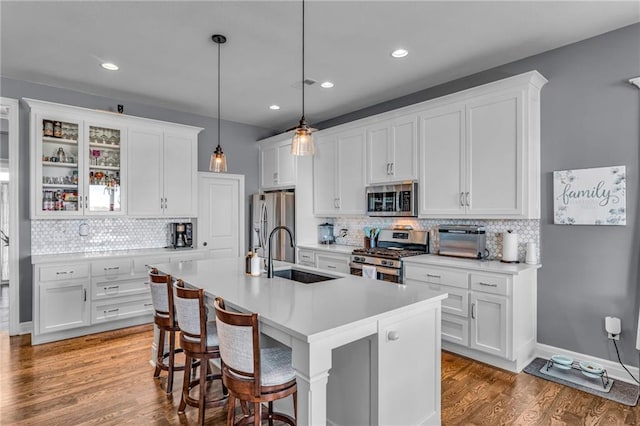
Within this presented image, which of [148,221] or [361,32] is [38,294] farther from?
[361,32]

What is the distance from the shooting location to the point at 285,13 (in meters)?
2.70

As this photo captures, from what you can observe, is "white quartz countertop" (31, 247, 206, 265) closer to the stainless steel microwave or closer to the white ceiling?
the white ceiling

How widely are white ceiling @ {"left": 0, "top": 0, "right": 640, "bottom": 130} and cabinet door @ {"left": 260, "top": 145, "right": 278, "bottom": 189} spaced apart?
1524 millimetres

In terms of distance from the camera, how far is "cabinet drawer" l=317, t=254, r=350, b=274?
14.9 ft

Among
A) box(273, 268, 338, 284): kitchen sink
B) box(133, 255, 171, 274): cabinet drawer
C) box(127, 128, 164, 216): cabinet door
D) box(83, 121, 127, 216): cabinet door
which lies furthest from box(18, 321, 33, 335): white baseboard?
box(273, 268, 338, 284): kitchen sink

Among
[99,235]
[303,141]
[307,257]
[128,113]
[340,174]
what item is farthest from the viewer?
[307,257]

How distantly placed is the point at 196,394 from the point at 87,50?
10.6ft

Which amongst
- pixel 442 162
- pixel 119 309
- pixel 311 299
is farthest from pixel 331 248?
pixel 311 299

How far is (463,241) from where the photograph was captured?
12.3 ft

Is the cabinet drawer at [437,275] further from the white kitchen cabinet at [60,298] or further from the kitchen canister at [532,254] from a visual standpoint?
the white kitchen cabinet at [60,298]

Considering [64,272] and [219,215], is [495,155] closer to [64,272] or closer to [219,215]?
[219,215]

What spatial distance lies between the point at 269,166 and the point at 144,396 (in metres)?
3.92

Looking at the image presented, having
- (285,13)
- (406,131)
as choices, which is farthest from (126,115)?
(406,131)

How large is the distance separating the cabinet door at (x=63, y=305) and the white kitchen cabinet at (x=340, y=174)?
3181 mm
